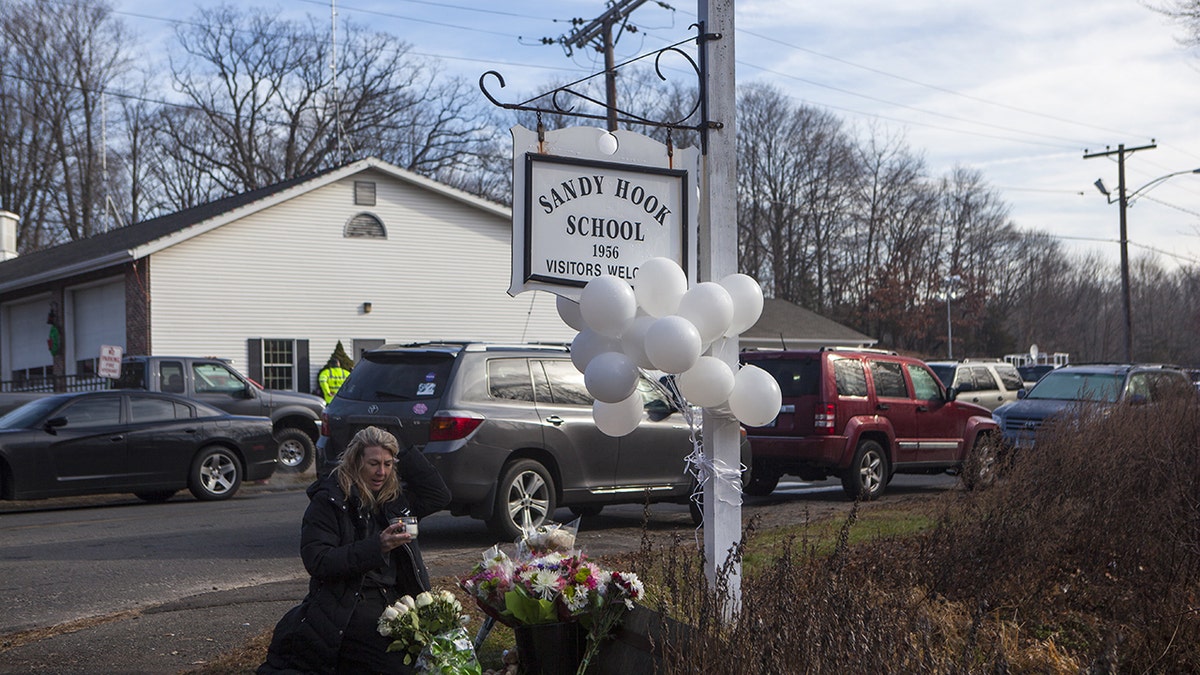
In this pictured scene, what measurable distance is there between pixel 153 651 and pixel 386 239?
23.1 meters

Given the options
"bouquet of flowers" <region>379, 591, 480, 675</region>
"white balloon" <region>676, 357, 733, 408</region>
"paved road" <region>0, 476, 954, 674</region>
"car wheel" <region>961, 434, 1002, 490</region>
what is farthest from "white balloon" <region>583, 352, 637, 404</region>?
"car wheel" <region>961, 434, 1002, 490</region>

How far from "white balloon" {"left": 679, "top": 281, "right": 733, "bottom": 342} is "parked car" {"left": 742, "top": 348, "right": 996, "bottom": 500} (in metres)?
8.68

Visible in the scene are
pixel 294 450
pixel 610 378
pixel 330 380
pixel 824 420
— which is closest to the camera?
pixel 610 378

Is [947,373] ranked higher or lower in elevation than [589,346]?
lower

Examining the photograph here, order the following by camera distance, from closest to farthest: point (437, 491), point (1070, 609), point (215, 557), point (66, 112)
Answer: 1. point (437, 491)
2. point (1070, 609)
3. point (215, 557)
4. point (66, 112)

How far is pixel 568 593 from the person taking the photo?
542cm

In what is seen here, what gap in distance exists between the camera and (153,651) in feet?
23.4

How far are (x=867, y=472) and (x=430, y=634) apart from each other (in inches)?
396

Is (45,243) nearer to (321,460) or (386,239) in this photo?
(386,239)

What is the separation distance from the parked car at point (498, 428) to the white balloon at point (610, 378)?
16.8 feet

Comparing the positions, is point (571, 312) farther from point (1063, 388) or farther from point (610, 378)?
point (1063, 388)

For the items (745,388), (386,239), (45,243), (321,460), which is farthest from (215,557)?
(45,243)

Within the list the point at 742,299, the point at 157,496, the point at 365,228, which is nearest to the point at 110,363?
the point at 157,496

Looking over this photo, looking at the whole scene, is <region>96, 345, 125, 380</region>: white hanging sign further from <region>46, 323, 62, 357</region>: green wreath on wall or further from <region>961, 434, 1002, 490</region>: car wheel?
<region>961, 434, 1002, 490</region>: car wheel
